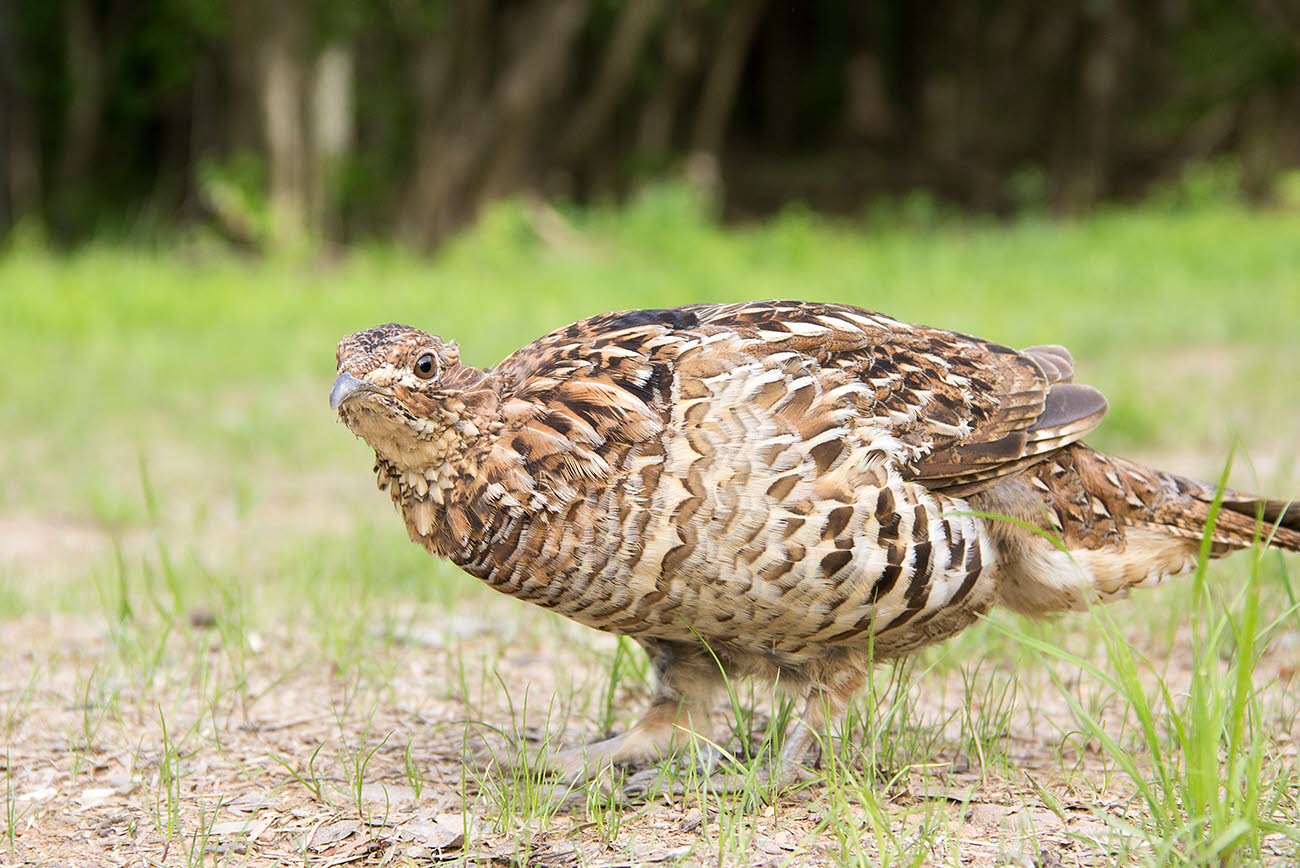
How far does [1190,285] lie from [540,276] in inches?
210

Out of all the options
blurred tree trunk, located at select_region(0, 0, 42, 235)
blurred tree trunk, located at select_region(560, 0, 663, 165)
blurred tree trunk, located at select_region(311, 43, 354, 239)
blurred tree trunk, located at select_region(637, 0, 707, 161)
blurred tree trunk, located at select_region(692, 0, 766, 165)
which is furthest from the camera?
blurred tree trunk, located at select_region(692, 0, 766, 165)

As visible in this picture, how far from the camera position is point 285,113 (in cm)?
1419

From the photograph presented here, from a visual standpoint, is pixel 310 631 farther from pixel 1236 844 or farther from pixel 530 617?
pixel 1236 844

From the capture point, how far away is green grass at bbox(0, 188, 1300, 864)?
300 cm

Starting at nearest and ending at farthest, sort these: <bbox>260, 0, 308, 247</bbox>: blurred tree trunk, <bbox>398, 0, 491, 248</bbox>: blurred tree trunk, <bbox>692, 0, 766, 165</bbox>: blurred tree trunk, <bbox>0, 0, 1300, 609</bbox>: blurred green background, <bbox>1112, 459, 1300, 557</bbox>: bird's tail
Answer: <bbox>1112, 459, 1300, 557</bbox>: bird's tail, <bbox>0, 0, 1300, 609</bbox>: blurred green background, <bbox>260, 0, 308, 247</bbox>: blurred tree trunk, <bbox>398, 0, 491, 248</bbox>: blurred tree trunk, <bbox>692, 0, 766, 165</bbox>: blurred tree trunk

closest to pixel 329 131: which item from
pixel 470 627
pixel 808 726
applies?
pixel 470 627

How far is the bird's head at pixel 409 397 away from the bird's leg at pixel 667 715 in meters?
0.75

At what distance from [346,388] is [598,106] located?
1488 cm

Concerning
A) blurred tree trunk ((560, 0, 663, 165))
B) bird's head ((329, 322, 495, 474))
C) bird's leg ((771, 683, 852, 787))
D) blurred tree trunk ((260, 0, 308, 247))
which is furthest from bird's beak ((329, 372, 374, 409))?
blurred tree trunk ((560, 0, 663, 165))

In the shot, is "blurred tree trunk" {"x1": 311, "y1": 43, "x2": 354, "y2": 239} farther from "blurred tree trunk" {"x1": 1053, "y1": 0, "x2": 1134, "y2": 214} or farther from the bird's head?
the bird's head

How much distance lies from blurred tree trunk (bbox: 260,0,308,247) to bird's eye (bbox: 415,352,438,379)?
36.6ft

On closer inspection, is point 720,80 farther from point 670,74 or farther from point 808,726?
point 808,726

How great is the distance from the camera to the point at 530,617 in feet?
16.2

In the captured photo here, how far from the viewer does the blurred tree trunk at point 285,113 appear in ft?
45.4
